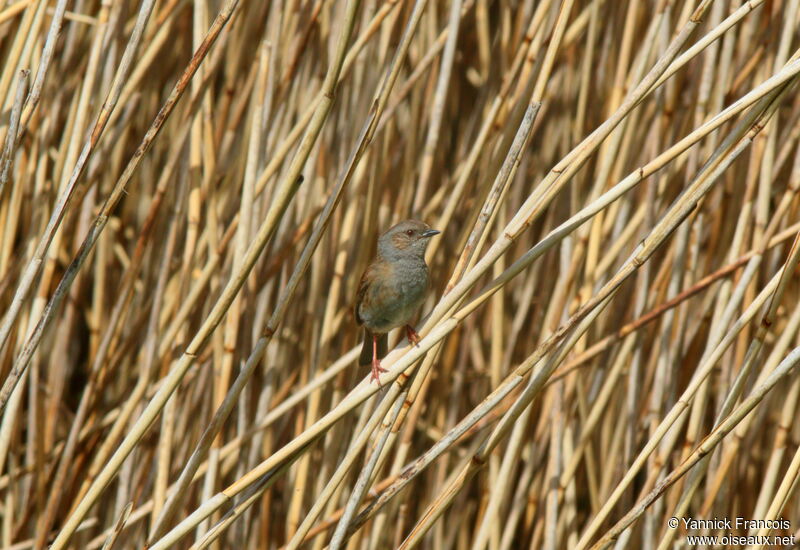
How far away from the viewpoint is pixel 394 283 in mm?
3025

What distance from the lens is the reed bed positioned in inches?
101

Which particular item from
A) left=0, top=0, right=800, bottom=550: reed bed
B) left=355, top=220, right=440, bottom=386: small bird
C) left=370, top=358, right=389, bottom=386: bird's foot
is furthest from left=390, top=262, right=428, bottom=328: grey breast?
left=370, top=358, right=389, bottom=386: bird's foot

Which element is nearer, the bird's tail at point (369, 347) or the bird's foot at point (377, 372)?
the bird's foot at point (377, 372)

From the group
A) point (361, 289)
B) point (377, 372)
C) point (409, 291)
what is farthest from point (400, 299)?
point (377, 372)

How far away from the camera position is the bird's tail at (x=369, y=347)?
299cm

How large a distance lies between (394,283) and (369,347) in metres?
0.24

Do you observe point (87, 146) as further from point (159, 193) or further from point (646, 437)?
point (646, 437)

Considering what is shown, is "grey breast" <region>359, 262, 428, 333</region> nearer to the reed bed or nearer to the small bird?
the small bird

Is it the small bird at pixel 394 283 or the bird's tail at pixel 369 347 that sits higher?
the small bird at pixel 394 283

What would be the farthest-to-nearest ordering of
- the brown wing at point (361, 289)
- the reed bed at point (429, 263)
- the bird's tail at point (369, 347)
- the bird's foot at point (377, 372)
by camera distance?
the brown wing at point (361, 289) < the bird's tail at point (369, 347) < the reed bed at point (429, 263) < the bird's foot at point (377, 372)

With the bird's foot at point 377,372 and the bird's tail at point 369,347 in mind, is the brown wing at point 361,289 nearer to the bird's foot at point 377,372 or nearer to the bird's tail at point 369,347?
the bird's tail at point 369,347

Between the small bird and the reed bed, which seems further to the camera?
the small bird

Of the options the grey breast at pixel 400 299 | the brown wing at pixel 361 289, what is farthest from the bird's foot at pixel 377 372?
the brown wing at pixel 361 289

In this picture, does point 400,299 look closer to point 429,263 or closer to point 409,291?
point 409,291
